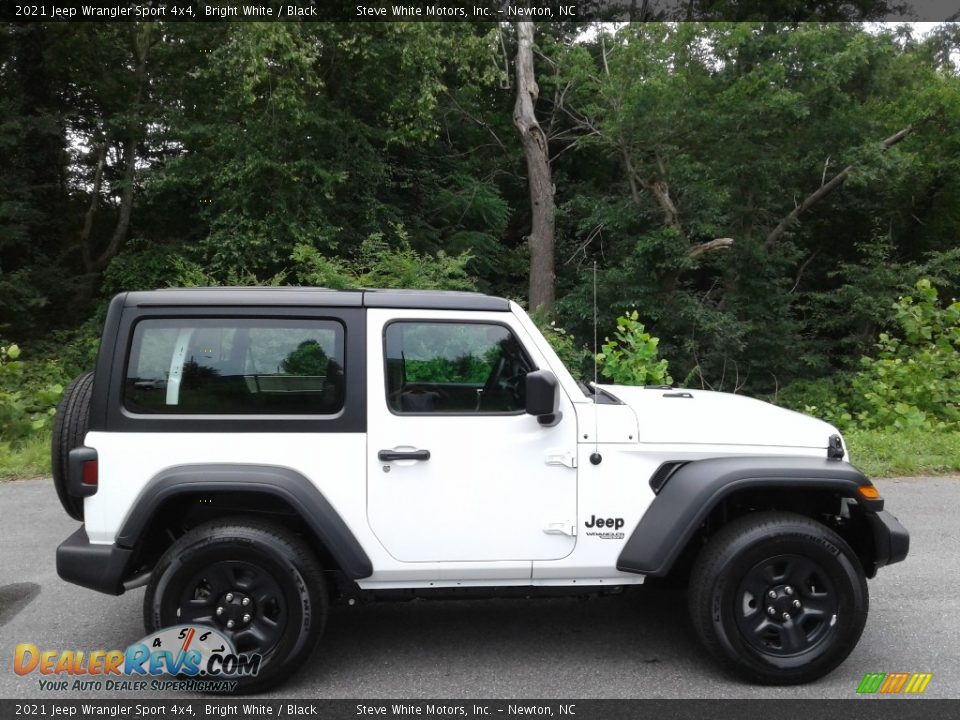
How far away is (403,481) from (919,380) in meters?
8.55

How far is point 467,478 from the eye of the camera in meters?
3.75

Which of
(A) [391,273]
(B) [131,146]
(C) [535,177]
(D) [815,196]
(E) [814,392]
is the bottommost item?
(E) [814,392]

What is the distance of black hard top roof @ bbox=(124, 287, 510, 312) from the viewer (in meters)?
3.80

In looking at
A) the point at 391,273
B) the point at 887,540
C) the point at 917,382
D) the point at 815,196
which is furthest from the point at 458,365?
the point at 815,196

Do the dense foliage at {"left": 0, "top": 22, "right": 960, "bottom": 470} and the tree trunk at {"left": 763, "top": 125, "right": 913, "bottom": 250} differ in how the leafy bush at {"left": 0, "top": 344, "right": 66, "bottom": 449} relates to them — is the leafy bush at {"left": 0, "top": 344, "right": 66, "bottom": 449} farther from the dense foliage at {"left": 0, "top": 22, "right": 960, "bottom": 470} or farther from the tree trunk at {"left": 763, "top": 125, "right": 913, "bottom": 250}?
the tree trunk at {"left": 763, "top": 125, "right": 913, "bottom": 250}

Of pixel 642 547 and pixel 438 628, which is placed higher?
pixel 642 547

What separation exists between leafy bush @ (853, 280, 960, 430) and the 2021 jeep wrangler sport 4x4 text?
6.40 m

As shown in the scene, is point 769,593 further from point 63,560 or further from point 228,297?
point 63,560

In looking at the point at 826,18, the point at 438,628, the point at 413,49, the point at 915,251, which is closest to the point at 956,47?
the point at 826,18

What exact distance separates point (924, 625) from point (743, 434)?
5.28ft

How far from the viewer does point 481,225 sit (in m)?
19.1

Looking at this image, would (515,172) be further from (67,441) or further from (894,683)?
(894,683)

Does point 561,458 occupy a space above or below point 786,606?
above

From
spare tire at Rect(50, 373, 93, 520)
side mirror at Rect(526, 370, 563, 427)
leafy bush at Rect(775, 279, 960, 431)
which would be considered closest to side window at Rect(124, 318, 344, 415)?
spare tire at Rect(50, 373, 93, 520)
